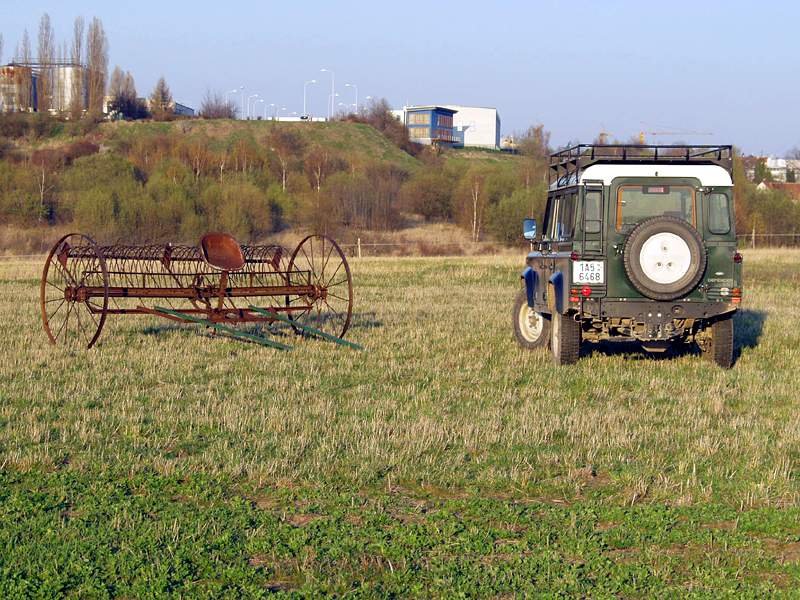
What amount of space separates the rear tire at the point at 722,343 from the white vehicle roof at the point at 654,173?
1630mm

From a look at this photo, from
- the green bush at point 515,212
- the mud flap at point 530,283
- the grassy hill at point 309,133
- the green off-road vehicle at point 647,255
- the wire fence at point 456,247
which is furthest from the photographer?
the grassy hill at point 309,133

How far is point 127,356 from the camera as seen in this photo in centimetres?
1325

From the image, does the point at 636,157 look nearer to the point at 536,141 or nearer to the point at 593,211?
the point at 593,211

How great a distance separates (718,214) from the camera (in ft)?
40.6

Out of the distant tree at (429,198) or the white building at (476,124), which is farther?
the white building at (476,124)

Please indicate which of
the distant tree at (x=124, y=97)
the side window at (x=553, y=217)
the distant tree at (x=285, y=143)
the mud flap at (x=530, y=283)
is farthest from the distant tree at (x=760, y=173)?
the side window at (x=553, y=217)

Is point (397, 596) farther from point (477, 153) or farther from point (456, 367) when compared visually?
point (477, 153)

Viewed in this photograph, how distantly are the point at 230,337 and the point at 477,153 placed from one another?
106 metres

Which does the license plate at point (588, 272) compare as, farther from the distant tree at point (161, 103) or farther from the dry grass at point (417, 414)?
the distant tree at point (161, 103)

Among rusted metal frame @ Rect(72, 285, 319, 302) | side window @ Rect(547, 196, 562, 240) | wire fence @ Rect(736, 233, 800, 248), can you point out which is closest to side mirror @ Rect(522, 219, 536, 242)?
side window @ Rect(547, 196, 562, 240)

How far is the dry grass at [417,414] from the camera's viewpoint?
295 inches

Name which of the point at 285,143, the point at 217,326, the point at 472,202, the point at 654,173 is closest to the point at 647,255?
the point at 654,173

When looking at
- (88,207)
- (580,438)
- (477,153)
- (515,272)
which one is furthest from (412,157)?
(580,438)

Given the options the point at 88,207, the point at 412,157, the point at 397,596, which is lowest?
the point at 397,596
